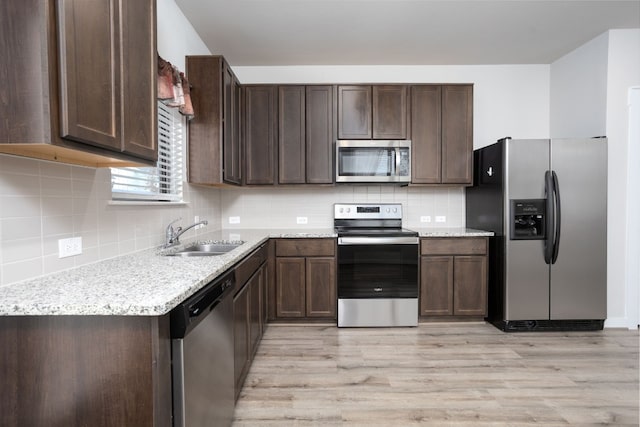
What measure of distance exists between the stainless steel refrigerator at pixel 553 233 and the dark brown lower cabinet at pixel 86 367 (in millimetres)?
3023

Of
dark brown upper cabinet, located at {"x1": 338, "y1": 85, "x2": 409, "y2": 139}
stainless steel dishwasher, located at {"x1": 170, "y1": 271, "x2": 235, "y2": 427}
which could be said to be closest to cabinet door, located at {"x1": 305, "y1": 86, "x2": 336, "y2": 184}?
dark brown upper cabinet, located at {"x1": 338, "y1": 85, "x2": 409, "y2": 139}

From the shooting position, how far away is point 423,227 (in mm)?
3844

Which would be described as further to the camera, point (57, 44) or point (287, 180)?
A: point (287, 180)

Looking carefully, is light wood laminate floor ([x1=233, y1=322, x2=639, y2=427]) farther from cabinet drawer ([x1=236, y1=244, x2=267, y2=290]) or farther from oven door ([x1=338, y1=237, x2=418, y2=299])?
cabinet drawer ([x1=236, y1=244, x2=267, y2=290])

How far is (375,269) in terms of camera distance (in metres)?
3.20

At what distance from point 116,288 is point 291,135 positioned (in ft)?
8.39

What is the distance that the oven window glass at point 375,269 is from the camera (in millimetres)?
3199

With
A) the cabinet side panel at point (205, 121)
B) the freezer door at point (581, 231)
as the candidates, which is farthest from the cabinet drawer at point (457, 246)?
the cabinet side panel at point (205, 121)

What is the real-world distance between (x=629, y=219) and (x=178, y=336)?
398cm

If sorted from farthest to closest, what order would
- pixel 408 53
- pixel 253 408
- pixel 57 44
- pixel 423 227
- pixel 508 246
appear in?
1. pixel 423 227
2. pixel 408 53
3. pixel 508 246
4. pixel 253 408
5. pixel 57 44

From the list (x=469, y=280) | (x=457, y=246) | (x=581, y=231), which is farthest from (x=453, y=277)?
(x=581, y=231)

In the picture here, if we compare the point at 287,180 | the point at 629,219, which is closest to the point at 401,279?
the point at 287,180

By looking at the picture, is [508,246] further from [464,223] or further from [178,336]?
[178,336]

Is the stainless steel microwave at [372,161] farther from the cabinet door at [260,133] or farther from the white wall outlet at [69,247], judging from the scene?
the white wall outlet at [69,247]
